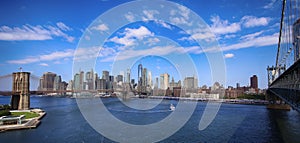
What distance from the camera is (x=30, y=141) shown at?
8633 millimetres

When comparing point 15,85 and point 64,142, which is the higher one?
point 15,85

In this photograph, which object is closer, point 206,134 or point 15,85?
point 206,134

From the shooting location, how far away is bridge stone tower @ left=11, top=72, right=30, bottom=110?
18828 millimetres

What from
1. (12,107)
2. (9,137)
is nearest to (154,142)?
(9,137)

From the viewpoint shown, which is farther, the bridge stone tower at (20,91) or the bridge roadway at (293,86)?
the bridge stone tower at (20,91)

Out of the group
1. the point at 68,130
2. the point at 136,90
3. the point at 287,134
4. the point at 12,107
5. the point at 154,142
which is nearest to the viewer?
the point at 154,142

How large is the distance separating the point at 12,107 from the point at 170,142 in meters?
16.3

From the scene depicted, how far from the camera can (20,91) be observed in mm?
18938

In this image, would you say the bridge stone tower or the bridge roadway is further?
the bridge stone tower

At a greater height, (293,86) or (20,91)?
(293,86)

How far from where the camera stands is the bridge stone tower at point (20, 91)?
741 inches

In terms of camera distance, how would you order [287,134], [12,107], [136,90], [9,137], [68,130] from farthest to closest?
[136,90] < [12,107] < [68,130] < [287,134] < [9,137]

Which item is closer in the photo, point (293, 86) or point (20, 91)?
point (293, 86)

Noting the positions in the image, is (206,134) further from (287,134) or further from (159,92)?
(159,92)
